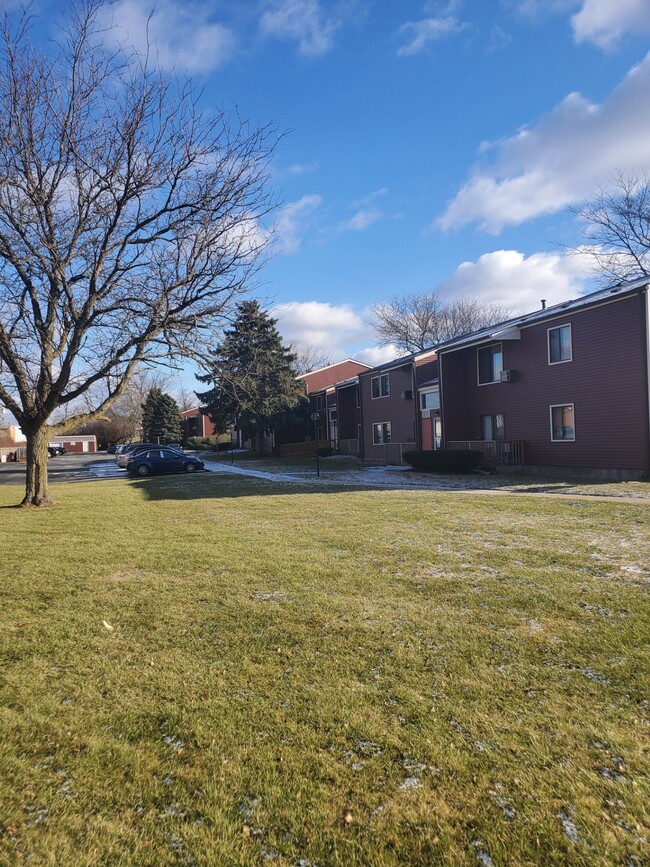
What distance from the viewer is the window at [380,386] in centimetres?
2975

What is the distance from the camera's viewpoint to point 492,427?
23203 mm

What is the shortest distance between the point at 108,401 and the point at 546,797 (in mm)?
12381

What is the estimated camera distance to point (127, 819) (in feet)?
7.18

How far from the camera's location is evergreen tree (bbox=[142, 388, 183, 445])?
59062 millimetres

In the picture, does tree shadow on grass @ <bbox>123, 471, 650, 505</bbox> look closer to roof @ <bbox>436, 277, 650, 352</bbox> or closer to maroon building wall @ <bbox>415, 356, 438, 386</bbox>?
roof @ <bbox>436, 277, 650, 352</bbox>

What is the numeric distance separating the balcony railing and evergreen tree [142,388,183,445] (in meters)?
43.9

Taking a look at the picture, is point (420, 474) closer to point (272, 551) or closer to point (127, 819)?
point (272, 551)

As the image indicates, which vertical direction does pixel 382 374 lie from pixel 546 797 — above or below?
above

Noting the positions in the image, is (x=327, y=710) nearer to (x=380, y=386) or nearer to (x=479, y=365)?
(x=479, y=365)

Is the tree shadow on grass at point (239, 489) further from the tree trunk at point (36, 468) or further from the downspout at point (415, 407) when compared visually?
the downspout at point (415, 407)

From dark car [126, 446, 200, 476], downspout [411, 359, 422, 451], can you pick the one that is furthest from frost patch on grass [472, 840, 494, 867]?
dark car [126, 446, 200, 476]

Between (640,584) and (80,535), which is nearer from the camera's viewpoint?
(640,584)

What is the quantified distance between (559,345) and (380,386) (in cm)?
1206

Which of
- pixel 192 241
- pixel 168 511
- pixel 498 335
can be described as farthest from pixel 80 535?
pixel 498 335
